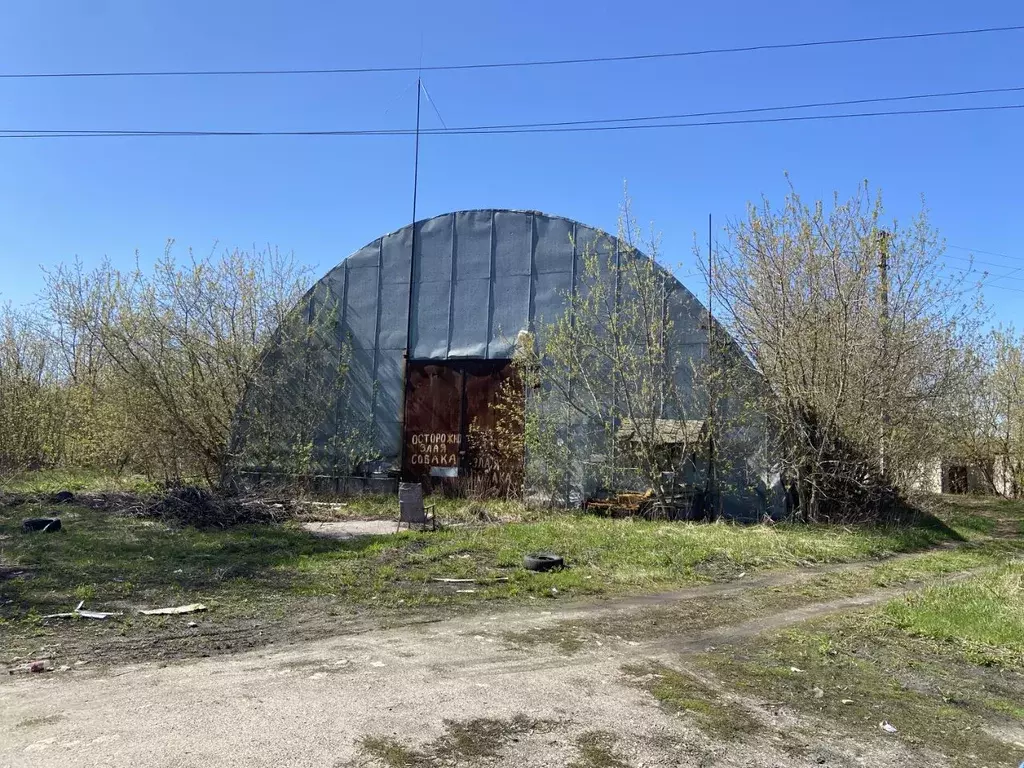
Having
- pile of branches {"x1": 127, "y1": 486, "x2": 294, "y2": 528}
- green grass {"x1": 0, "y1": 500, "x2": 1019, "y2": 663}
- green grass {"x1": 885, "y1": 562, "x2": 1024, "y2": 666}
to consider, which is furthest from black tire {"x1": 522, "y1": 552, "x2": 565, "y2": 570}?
pile of branches {"x1": 127, "y1": 486, "x2": 294, "y2": 528}

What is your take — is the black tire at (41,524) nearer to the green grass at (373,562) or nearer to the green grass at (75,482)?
the green grass at (373,562)

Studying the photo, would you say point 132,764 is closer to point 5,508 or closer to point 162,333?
point 5,508

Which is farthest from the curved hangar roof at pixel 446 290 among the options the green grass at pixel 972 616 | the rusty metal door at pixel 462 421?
the green grass at pixel 972 616

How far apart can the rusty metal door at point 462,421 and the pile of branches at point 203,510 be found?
12.3ft

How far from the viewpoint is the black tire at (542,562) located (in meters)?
9.28

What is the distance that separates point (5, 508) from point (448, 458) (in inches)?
334

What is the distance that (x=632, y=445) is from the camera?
47.4ft

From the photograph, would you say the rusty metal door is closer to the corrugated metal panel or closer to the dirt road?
the corrugated metal panel

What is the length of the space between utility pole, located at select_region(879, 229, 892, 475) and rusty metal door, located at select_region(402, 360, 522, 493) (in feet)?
22.7

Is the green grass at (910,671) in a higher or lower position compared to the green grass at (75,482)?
lower

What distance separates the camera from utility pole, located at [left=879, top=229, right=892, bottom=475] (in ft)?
44.2

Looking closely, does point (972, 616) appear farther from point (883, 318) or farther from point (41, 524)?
point (41, 524)

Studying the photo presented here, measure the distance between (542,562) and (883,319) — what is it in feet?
27.3

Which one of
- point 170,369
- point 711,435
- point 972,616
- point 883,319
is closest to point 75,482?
point 170,369
